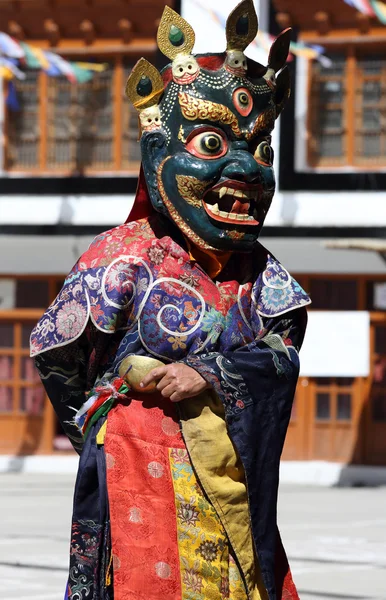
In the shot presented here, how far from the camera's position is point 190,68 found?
15.6ft

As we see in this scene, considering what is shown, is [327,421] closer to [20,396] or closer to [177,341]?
[20,396]

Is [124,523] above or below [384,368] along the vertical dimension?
above

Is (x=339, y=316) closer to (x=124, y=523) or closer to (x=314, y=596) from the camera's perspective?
(x=314, y=596)

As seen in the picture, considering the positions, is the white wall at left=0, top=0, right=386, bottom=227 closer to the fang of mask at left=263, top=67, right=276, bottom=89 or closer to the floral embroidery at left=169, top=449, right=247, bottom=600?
the fang of mask at left=263, top=67, right=276, bottom=89

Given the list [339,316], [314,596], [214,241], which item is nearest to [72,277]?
Result: [214,241]

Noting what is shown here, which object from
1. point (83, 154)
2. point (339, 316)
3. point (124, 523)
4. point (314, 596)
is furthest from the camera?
point (83, 154)

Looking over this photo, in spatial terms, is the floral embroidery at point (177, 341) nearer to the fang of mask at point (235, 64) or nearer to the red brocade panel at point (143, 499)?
the red brocade panel at point (143, 499)

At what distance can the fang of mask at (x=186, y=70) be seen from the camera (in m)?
4.76

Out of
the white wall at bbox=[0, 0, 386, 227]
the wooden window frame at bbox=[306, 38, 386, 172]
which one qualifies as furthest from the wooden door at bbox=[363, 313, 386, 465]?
the wooden window frame at bbox=[306, 38, 386, 172]

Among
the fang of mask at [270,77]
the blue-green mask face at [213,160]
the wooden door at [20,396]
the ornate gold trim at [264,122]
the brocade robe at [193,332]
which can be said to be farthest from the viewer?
the wooden door at [20,396]

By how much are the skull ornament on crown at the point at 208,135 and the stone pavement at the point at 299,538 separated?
3405mm

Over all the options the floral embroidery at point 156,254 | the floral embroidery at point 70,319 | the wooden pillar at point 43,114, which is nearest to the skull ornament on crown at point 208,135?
the floral embroidery at point 156,254

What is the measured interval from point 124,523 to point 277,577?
0.57 metres

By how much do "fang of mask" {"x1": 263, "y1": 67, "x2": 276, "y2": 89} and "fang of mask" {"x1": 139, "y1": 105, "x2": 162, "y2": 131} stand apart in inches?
15.7
